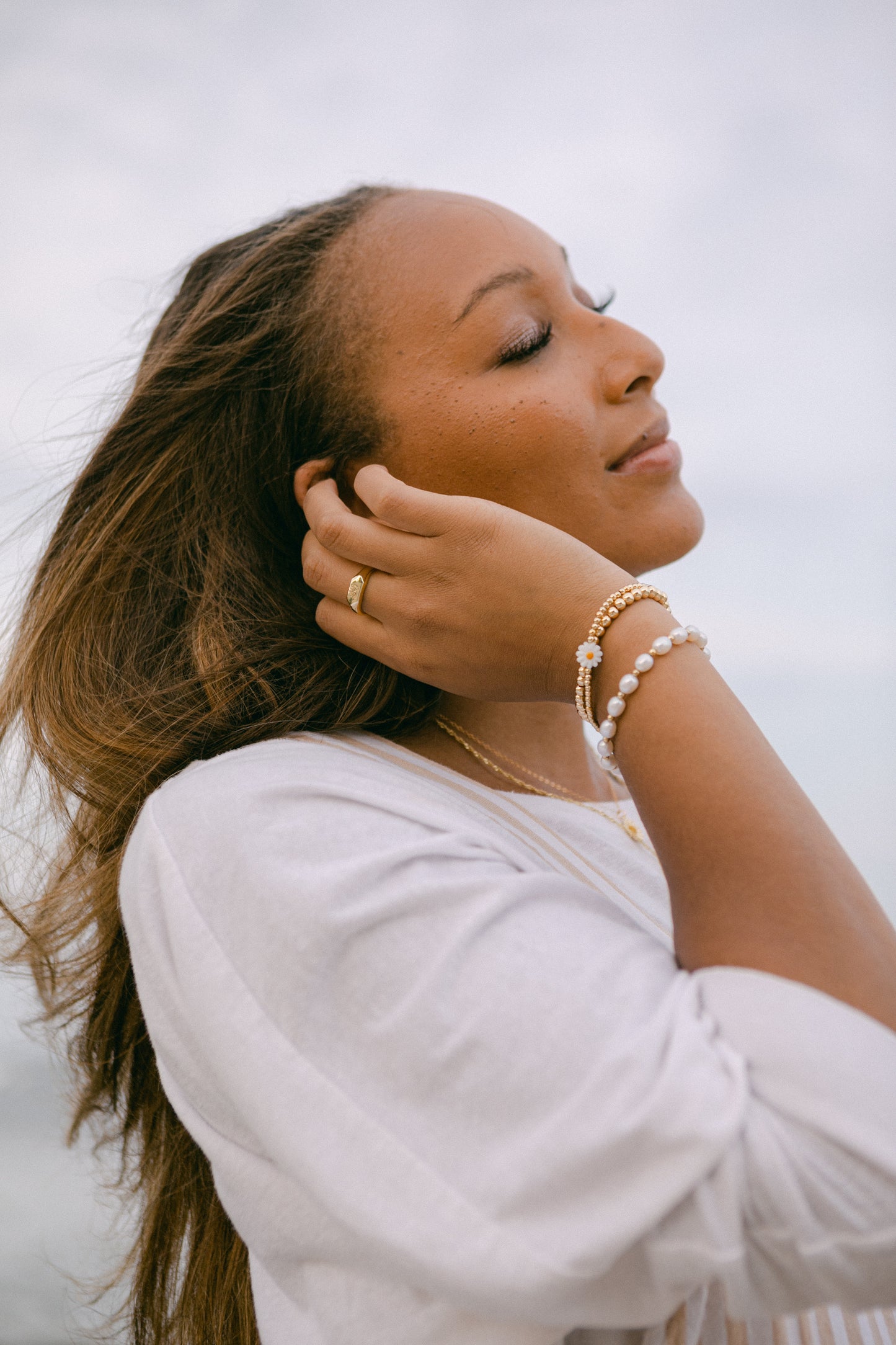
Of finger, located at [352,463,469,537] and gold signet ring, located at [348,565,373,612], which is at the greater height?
finger, located at [352,463,469,537]

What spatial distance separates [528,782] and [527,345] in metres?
0.79

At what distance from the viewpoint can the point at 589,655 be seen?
4.23 ft

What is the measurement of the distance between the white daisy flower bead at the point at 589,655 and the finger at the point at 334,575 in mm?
347

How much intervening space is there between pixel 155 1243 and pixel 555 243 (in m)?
2.05

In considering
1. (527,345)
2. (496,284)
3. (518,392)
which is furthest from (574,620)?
(496,284)

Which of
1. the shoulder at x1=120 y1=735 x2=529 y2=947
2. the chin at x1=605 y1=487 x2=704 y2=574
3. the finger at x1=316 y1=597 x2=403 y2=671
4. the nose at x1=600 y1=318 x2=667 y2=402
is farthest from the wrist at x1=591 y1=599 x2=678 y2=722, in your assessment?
the nose at x1=600 y1=318 x2=667 y2=402

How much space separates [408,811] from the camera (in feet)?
3.98

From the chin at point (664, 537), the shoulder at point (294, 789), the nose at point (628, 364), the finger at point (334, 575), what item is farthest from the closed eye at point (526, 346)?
the shoulder at point (294, 789)

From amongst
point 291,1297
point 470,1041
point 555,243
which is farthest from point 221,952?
point 555,243

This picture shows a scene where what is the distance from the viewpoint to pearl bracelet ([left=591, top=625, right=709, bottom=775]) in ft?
4.07

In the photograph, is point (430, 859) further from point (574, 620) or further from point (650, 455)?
point (650, 455)

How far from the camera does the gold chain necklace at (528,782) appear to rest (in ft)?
5.91

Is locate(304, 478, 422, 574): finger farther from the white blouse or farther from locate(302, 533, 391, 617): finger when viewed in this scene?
the white blouse

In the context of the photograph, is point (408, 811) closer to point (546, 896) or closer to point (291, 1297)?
point (546, 896)
